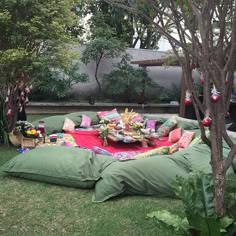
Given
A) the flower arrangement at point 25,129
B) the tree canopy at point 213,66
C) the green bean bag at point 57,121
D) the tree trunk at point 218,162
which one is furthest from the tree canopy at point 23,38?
the tree trunk at point 218,162

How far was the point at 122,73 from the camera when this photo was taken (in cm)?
1295

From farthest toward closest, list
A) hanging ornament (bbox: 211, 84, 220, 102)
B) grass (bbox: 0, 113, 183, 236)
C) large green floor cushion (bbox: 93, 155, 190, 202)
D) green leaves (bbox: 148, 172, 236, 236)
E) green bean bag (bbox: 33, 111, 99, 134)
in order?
1. green bean bag (bbox: 33, 111, 99, 134)
2. large green floor cushion (bbox: 93, 155, 190, 202)
3. grass (bbox: 0, 113, 183, 236)
4. green leaves (bbox: 148, 172, 236, 236)
5. hanging ornament (bbox: 211, 84, 220, 102)

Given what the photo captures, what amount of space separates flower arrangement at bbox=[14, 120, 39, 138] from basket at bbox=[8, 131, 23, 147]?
0.24 feet

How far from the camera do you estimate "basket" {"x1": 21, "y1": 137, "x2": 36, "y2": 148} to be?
634 cm

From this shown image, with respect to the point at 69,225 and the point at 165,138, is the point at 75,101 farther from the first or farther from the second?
the point at 69,225

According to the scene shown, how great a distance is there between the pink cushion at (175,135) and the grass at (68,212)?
10.7ft

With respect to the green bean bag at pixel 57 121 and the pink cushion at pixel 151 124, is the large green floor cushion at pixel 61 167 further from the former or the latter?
the pink cushion at pixel 151 124

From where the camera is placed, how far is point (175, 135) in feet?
23.9

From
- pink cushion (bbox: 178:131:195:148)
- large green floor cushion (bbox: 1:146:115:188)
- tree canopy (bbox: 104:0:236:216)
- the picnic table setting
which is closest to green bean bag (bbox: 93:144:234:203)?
the picnic table setting

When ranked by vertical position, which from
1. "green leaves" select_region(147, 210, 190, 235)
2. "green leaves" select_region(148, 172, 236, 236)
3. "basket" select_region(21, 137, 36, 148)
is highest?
"green leaves" select_region(148, 172, 236, 236)

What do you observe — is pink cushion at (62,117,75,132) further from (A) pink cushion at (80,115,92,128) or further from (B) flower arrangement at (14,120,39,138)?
(B) flower arrangement at (14,120,39,138)

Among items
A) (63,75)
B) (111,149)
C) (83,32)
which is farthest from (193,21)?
(83,32)

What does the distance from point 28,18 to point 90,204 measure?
14.4 feet

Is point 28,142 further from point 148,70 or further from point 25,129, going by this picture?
point 148,70
